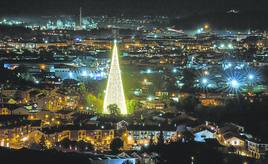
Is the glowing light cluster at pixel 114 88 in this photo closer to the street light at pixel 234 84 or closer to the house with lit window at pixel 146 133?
the house with lit window at pixel 146 133

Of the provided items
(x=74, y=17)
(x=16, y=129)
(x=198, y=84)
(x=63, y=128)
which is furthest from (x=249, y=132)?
(x=74, y=17)

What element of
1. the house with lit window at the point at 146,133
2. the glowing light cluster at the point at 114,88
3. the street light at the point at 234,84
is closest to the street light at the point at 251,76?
the street light at the point at 234,84

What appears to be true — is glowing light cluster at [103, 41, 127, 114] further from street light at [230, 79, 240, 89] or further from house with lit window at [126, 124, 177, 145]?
street light at [230, 79, 240, 89]

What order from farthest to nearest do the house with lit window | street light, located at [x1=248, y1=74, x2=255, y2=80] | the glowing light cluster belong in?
street light, located at [x1=248, y1=74, x2=255, y2=80] < the glowing light cluster < the house with lit window

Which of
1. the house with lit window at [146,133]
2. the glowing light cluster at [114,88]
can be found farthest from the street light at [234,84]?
the house with lit window at [146,133]

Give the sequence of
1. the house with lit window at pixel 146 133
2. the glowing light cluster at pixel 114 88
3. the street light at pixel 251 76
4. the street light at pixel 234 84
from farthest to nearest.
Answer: the street light at pixel 251 76
the street light at pixel 234 84
the glowing light cluster at pixel 114 88
the house with lit window at pixel 146 133

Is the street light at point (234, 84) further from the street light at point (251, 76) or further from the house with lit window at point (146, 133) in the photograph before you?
the house with lit window at point (146, 133)

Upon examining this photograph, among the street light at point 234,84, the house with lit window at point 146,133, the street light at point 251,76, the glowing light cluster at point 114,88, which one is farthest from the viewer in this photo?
the street light at point 251,76

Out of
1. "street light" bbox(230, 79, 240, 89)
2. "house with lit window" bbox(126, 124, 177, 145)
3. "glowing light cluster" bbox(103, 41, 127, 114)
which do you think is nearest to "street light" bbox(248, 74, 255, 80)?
"street light" bbox(230, 79, 240, 89)

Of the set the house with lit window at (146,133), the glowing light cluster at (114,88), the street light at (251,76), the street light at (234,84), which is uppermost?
the street light at (251,76)

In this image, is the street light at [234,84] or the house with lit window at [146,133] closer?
the house with lit window at [146,133]

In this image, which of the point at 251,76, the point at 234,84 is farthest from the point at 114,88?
the point at 251,76

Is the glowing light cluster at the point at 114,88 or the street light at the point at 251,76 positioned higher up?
the street light at the point at 251,76

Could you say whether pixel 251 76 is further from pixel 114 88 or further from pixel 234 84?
pixel 114 88
